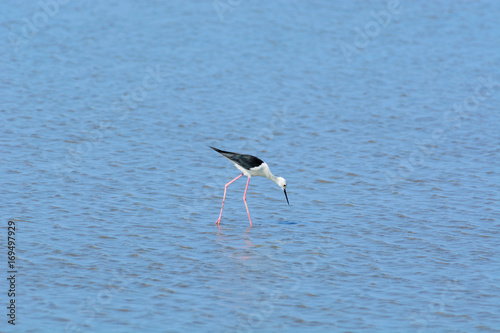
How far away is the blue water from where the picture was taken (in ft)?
31.8

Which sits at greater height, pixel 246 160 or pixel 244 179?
pixel 246 160

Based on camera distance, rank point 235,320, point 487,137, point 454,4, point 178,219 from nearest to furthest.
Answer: point 235,320
point 178,219
point 487,137
point 454,4

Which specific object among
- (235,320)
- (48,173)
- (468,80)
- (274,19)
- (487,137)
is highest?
(274,19)

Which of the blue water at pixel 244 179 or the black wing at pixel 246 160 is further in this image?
the black wing at pixel 246 160

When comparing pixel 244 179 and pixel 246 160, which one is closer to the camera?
pixel 246 160

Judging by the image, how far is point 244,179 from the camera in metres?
15.5

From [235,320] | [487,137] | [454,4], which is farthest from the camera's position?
[454,4]

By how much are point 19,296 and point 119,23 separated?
19489 millimetres

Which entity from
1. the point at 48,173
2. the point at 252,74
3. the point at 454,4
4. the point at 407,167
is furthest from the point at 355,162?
the point at 454,4

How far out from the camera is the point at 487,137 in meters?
17.6

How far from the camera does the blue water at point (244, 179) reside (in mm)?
9703

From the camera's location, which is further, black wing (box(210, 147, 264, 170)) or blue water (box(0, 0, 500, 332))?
black wing (box(210, 147, 264, 170))

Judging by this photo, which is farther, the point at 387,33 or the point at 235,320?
→ the point at 387,33

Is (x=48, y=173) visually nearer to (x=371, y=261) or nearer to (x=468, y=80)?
(x=371, y=261)
